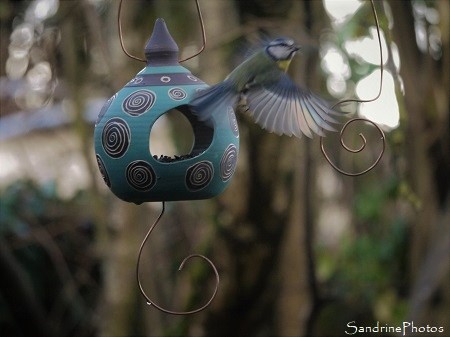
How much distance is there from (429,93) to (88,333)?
358 centimetres

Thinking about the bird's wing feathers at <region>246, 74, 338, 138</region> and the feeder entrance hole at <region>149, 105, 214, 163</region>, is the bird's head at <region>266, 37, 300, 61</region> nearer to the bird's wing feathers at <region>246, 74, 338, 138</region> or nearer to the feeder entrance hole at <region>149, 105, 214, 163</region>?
the bird's wing feathers at <region>246, 74, 338, 138</region>

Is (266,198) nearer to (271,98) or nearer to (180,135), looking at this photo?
(180,135)

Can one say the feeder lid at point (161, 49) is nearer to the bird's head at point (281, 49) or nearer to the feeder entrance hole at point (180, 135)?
the feeder entrance hole at point (180, 135)

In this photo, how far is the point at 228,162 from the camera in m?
2.29

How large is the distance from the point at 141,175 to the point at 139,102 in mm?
170

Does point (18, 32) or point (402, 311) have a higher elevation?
point (18, 32)

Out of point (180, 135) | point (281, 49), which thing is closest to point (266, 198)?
point (180, 135)

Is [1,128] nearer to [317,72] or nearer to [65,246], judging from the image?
[65,246]

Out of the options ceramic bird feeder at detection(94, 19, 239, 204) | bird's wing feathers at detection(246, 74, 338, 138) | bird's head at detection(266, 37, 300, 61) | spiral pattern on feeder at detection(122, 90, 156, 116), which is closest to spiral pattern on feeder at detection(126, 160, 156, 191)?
ceramic bird feeder at detection(94, 19, 239, 204)

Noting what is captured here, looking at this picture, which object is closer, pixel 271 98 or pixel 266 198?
pixel 271 98

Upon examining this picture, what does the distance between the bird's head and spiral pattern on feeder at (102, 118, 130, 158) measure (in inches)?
16.3

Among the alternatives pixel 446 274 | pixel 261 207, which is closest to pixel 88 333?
pixel 261 207

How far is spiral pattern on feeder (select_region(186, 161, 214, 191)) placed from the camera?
2.19m

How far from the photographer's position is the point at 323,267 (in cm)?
648
